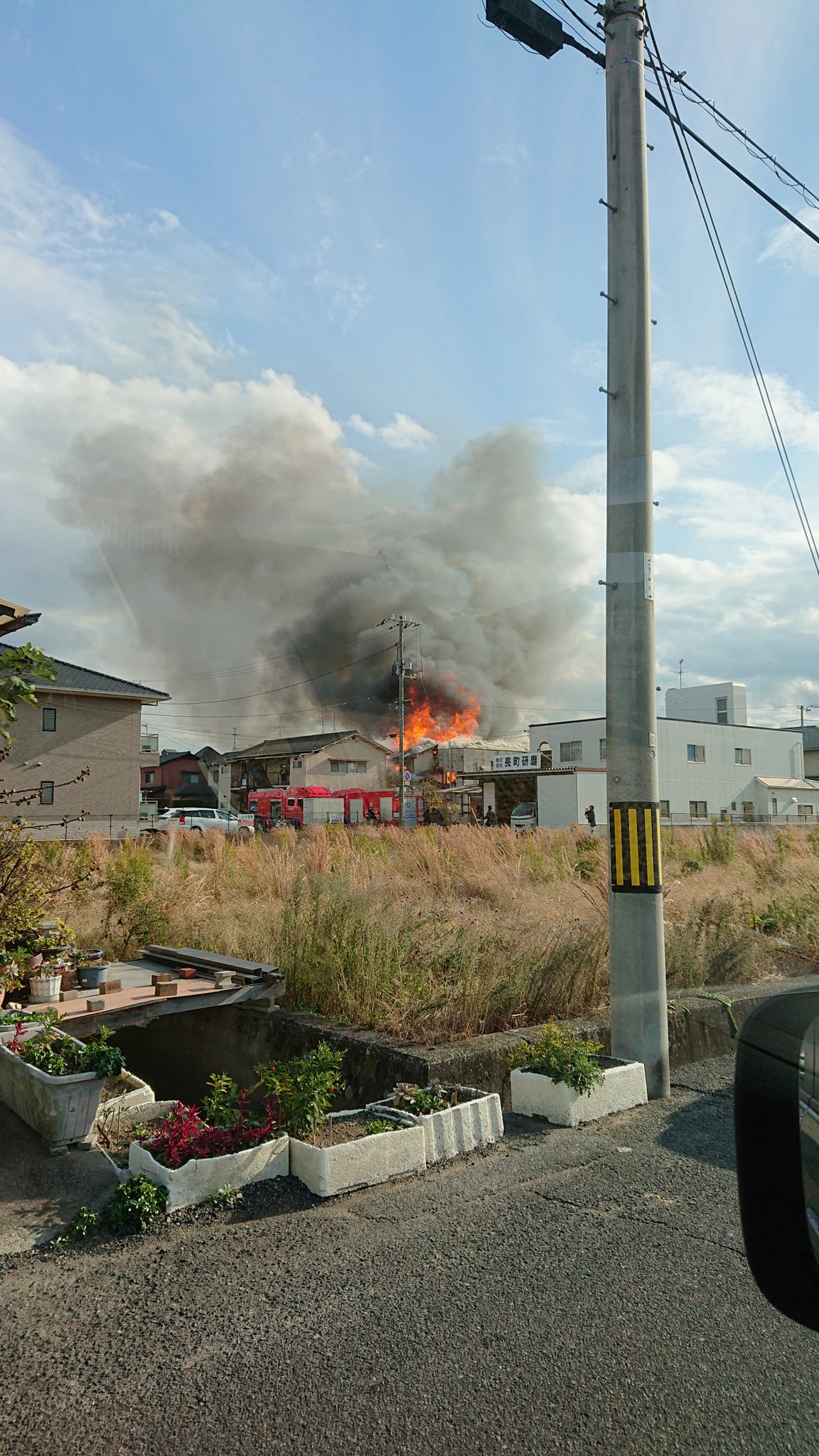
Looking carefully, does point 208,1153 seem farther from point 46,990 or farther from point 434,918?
point 434,918

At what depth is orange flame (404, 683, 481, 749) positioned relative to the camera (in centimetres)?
6091

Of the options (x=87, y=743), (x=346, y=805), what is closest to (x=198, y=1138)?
(x=87, y=743)

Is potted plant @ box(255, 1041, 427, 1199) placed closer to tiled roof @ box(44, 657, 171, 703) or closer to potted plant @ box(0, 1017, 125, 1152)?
potted plant @ box(0, 1017, 125, 1152)

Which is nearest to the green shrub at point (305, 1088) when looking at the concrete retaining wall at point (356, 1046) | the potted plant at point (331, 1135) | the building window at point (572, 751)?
the potted plant at point (331, 1135)

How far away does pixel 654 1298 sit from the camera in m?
2.84

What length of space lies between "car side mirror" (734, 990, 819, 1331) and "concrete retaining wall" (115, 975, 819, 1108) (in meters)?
2.66

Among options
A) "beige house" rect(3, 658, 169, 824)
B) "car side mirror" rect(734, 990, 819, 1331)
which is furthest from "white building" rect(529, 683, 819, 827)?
"car side mirror" rect(734, 990, 819, 1331)

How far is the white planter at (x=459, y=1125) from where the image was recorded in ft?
13.3

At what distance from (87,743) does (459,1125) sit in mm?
32041

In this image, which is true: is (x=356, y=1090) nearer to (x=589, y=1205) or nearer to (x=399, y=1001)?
(x=399, y=1001)

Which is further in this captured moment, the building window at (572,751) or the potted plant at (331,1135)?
the building window at (572,751)

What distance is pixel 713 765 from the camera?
47.2 m

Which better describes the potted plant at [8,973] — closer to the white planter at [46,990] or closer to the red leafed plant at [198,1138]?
the white planter at [46,990]

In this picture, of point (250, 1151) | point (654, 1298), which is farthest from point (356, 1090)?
point (654, 1298)
